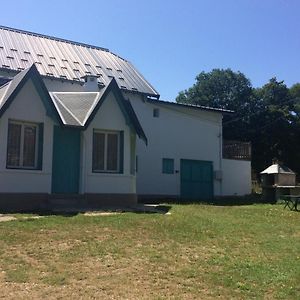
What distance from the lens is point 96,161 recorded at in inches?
729

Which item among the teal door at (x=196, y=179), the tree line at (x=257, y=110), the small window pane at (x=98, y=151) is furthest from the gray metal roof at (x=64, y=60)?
the tree line at (x=257, y=110)

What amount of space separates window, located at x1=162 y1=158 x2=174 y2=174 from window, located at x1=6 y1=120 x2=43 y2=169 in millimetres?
10709

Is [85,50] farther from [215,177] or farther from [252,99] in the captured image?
[252,99]

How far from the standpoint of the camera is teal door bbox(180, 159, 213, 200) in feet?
90.8

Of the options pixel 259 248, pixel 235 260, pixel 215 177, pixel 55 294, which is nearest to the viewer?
pixel 55 294

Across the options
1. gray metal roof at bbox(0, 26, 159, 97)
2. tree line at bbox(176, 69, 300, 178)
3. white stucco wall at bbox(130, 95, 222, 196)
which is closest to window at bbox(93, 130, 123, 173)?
gray metal roof at bbox(0, 26, 159, 97)

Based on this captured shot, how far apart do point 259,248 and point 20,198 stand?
8.91 meters

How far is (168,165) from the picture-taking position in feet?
89.2

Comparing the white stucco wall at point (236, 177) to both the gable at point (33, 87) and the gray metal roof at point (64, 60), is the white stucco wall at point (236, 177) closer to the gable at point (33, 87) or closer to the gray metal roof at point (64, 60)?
the gray metal roof at point (64, 60)

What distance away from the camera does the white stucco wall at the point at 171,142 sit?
26.4 meters

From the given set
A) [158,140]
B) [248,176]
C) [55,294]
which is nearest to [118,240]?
[55,294]

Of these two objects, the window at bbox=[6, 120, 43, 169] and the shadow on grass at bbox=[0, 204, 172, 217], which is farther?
the window at bbox=[6, 120, 43, 169]

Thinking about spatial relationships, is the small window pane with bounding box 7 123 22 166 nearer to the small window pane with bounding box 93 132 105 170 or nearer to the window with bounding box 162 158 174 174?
the small window pane with bounding box 93 132 105 170

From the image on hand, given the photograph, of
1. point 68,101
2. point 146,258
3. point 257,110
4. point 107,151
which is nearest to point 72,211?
point 107,151
